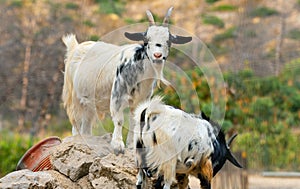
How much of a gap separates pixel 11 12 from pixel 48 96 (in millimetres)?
1933

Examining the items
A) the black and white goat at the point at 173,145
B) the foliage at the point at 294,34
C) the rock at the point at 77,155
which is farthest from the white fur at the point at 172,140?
the foliage at the point at 294,34

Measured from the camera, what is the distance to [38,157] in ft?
16.5

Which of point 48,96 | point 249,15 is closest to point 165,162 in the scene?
point 48,96

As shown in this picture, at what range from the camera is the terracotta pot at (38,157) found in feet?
16.1

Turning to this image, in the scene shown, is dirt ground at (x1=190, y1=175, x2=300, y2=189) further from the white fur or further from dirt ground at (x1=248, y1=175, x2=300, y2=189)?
the white fur

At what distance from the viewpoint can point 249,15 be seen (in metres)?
12.6

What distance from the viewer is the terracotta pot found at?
4.92 meters

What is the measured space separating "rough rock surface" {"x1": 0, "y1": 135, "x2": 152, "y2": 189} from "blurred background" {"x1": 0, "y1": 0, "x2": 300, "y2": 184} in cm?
343

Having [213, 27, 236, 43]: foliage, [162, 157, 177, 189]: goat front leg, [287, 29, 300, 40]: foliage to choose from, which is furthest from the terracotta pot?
[287, 29, 300, 40]: foliage

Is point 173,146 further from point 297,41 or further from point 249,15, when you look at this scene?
point 297,41

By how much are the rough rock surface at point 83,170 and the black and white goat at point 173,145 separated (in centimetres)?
16

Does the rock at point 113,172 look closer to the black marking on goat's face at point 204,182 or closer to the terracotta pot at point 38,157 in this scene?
the black marking on goat's face at point 204,182

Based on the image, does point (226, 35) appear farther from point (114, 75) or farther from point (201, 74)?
point (114, 75)

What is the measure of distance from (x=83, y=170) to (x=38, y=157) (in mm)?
742
